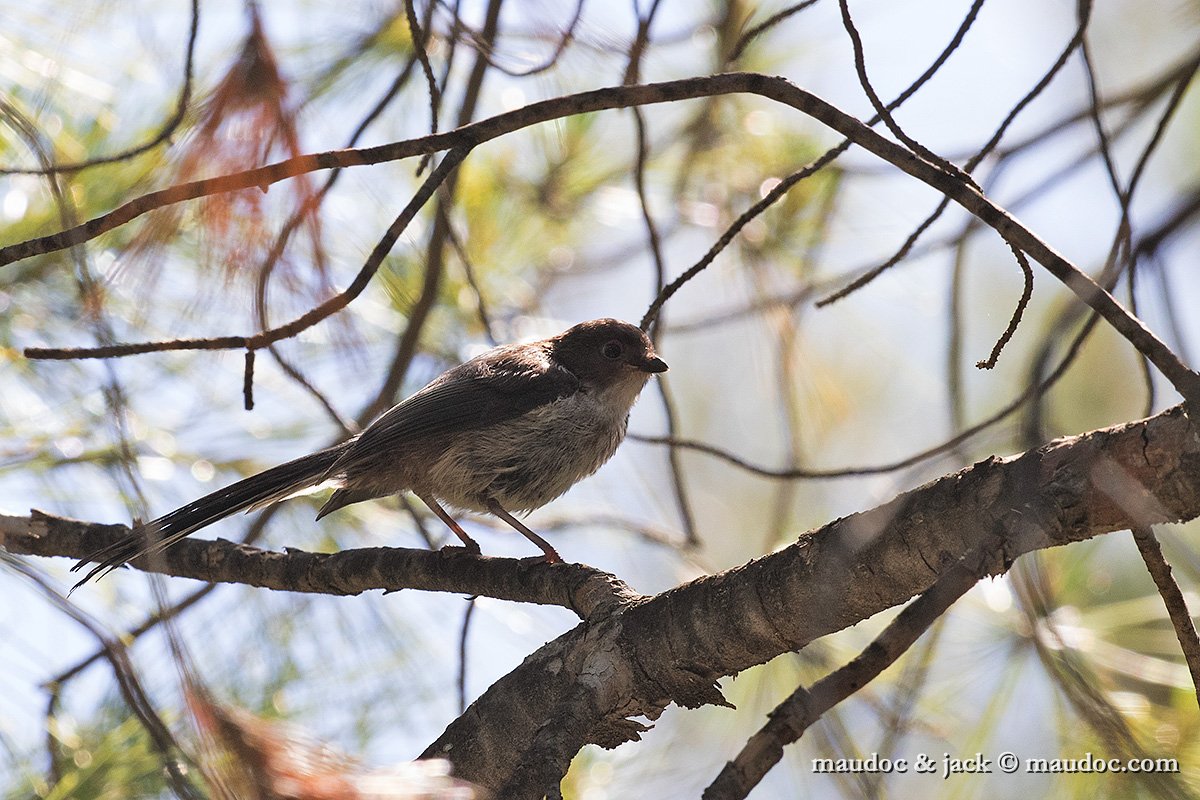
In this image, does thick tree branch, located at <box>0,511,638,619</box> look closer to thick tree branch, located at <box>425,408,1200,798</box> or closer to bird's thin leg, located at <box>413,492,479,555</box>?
bird's thin leg, located at <box>413,492,479,555</box>

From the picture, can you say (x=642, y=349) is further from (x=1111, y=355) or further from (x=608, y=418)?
(x=1111, y=355)

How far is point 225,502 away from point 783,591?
1.93 meters

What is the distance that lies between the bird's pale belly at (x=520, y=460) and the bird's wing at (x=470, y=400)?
54mm

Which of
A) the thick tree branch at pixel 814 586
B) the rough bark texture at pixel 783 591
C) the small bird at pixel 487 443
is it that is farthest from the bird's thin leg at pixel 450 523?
the thick tree branch at pixel 814 586

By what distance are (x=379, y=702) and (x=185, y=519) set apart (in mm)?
1532

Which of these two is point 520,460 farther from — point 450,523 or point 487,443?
point 450,523

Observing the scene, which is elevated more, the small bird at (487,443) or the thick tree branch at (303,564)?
the small bird at (487,443)

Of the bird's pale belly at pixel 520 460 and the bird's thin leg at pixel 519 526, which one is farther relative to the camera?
the bird's pale belly at pixel 520 460

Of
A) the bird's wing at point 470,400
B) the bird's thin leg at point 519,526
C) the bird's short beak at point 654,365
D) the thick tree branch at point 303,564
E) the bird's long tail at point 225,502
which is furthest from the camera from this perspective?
the bird's short beak at point 654,365

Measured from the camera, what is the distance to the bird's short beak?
427cm

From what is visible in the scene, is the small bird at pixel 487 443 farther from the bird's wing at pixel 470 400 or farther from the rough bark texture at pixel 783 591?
the rough bark texture at pixel 783 591

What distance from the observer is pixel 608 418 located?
4.21 m

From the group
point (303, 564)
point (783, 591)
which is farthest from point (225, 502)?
point (783, 591)

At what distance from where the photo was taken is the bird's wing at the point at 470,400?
3.78m
